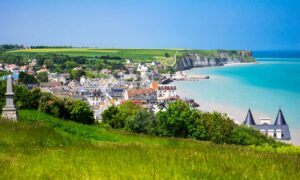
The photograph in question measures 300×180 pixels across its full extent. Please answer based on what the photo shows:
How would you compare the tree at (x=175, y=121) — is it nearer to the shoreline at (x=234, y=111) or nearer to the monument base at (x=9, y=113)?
the monument base at (x=9, y=113)

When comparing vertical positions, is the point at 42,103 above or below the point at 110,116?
above

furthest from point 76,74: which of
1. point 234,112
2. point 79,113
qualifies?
point 79,113

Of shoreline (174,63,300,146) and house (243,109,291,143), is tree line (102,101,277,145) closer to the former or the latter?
house (243,109,291,143)

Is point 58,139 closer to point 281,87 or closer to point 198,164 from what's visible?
point 198,164

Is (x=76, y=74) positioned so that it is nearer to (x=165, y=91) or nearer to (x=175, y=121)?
(x=165, y=91)

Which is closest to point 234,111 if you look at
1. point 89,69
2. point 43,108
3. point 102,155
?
point 43,108

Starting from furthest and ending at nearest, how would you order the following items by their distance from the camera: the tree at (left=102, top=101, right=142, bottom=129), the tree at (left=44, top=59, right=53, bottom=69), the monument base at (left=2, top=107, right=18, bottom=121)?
the tree at (left=44, top=59, right=53, bottom=69) → the tree at (left=102, top=101, right=142, bottom=129) → the monument base at (left=2, top=107, right=18, bottom=121)

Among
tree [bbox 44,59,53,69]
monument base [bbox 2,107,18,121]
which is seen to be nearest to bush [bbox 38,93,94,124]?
monument base [bbox 2,107,18,121]

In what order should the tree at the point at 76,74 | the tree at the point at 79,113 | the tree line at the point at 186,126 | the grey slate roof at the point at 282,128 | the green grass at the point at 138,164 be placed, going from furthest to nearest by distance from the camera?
1. the tree at the point at 76,74
2. the grey slate roof at the point at 282,128
3. the tree line at the point at 186,126
4. the tree at the point at 79,113
5. the green grass at the point at 138,164

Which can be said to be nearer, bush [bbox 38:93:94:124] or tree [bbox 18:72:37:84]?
bush [bbox 38:93:94:124]

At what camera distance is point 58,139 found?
48.4 feet

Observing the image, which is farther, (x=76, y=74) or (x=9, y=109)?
(x=76, y=74)

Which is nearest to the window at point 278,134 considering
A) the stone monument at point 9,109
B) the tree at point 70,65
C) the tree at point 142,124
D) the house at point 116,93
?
the tree at point 142,124

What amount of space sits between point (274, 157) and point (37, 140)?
6.95 m
